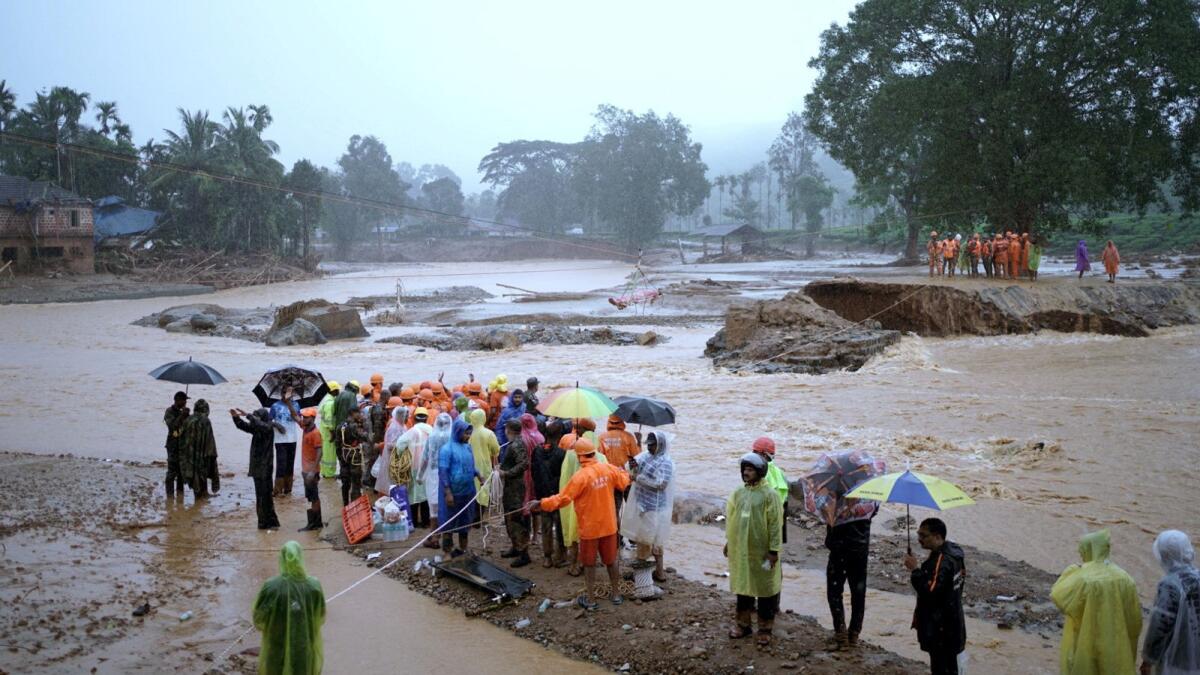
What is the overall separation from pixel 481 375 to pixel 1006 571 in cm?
1505

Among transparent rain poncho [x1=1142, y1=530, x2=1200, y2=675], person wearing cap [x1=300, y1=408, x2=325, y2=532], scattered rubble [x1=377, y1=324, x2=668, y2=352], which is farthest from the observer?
scattered rubble [x1=377, y1=324, x2=668, y2=352]

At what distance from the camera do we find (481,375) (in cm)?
2189

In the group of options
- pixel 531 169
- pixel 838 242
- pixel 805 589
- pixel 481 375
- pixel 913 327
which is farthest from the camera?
pixel 531 169

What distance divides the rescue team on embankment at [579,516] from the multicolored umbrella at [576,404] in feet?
0.52

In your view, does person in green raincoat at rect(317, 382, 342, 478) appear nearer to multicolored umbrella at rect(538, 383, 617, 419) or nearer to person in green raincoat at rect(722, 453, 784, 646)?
multicolored umbrella at rect(538, 383, 617, 419)

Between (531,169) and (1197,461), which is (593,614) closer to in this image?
(1197,461)

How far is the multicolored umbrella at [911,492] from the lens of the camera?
5648 mm

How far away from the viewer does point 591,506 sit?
696 cm

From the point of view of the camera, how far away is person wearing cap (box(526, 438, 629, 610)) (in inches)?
275

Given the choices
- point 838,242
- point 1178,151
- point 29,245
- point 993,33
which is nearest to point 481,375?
point 993,33

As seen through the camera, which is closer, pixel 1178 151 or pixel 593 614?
pixel 593 614

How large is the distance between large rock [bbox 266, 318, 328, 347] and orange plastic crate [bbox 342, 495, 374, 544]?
2008 cm

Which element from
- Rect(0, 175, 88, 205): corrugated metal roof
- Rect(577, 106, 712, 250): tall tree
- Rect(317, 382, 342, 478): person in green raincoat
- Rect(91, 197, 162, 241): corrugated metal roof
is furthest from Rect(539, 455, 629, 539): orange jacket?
Rect(577, 106, 712, 250): tall tree

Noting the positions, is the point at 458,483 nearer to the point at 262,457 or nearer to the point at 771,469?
the point at 262,457
